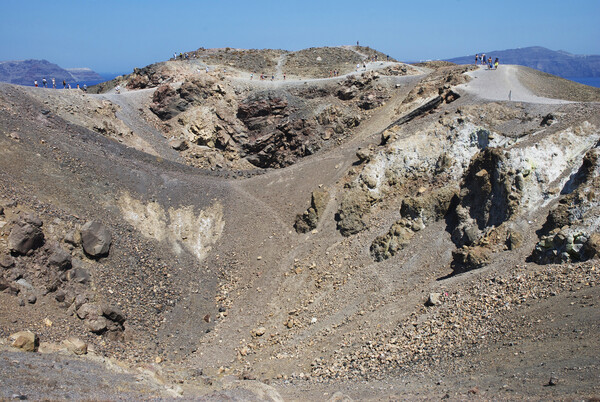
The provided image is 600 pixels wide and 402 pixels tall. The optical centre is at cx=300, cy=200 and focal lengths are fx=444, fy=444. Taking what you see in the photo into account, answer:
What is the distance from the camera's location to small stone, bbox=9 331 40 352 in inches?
704

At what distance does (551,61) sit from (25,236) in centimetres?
16431

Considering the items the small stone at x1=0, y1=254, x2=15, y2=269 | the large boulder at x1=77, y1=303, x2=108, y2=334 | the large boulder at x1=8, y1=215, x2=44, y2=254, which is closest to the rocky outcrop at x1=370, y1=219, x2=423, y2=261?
the large boulder at x1=77, y1=303, x2=108, y2=334

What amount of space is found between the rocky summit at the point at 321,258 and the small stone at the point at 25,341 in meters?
0.06

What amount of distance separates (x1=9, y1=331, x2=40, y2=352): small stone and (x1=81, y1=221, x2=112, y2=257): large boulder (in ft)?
24.3

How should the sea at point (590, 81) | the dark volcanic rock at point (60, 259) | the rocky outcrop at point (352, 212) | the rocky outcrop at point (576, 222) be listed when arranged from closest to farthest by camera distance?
1. the rocky outcrop at point (576, 222)
2. the dark volcanic rock at point (60, 259)
3. the rocky outcrop at point (352, 212)
4. the sea at point (590, 81)

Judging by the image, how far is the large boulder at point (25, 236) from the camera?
74.0 feet

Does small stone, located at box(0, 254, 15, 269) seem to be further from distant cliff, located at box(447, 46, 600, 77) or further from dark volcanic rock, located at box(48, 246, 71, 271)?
distant cliff, located at box(447, 46, 600, 77)

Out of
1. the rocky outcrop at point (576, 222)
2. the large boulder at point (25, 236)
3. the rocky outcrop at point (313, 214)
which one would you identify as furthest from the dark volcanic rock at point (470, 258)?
the large boulder at point (25, 236)

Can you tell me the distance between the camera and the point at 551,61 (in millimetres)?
146500

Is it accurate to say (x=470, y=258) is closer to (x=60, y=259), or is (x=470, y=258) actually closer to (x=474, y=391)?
(x=474, y=391)

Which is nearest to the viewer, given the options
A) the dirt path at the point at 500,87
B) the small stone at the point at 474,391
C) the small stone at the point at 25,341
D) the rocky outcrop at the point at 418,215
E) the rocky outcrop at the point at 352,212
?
the small stone at the point at 474,391

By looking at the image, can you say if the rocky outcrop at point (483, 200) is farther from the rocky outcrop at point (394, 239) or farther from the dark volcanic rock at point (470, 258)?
the rocky outcrop at point (394, 239)

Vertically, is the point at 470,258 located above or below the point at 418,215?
below

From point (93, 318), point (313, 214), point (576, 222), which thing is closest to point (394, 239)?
point (313, 214)
